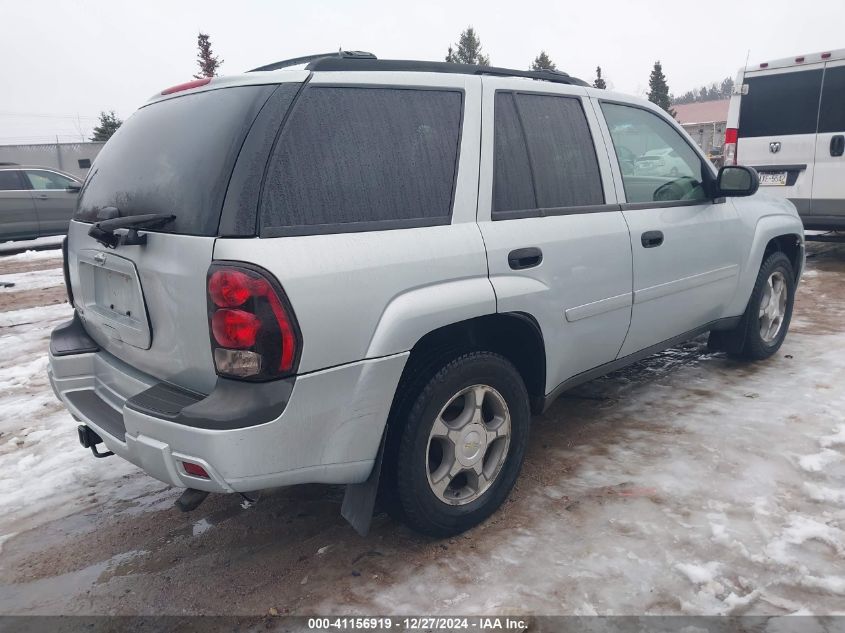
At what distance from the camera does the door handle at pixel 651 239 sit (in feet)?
10.8

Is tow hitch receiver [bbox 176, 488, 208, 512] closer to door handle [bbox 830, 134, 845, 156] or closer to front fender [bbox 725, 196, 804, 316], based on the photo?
front fender [bbox 725, 196, 804, 316]

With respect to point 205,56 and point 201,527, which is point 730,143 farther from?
point 205,56

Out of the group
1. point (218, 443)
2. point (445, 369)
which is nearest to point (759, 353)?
point (445, 369)

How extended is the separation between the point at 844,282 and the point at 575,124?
5664mm

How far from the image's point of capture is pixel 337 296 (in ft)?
6.82

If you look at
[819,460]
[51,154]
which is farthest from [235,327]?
[51,154]

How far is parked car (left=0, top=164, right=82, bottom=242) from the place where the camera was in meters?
11.5

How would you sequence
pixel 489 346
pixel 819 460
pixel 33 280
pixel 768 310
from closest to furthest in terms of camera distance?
pixel 489 346 < pixel 819 460 < pixel 768 310 < pixel 33 280

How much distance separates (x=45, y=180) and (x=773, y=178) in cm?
1237

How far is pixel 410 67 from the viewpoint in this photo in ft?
8.54

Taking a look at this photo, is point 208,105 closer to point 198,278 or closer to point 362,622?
point 198,278

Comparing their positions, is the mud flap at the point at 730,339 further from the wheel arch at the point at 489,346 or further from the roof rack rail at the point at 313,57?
the roof rack rail at the point at 313,57

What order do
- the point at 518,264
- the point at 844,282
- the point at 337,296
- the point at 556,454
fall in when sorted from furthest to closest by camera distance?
the point at 844,282 < the point at 556,454 < the point at 518,264 < the point at 337,296

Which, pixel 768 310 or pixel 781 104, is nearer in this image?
pixel 768 310
